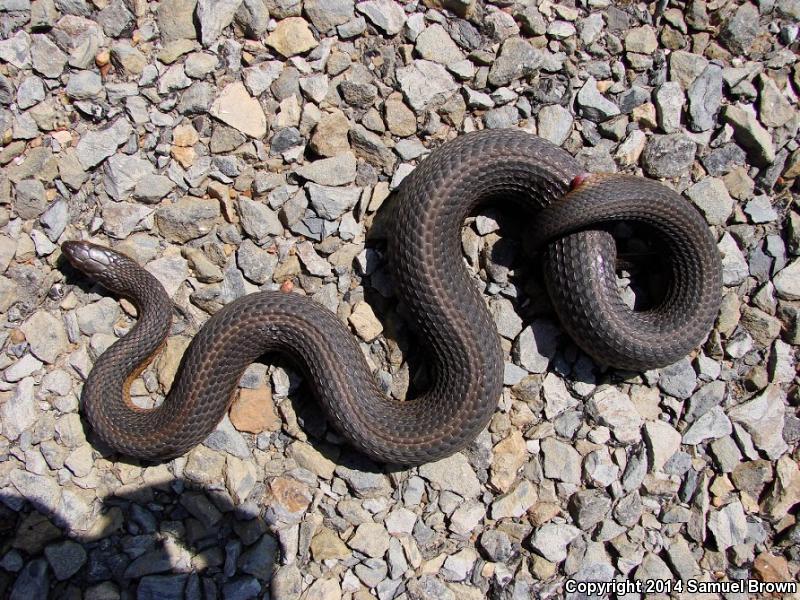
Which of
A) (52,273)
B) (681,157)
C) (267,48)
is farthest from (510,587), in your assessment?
(267,48)

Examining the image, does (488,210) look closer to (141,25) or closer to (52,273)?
(141,25)

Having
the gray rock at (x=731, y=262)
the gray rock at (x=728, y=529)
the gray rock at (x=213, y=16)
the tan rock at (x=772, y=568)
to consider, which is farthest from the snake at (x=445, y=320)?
the gray rock at (x=213, y=16)

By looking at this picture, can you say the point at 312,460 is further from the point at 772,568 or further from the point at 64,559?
the point at 772,568

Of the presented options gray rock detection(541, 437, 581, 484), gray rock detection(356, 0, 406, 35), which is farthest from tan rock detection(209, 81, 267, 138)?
gray rock detection(541, 437, 581, 484)

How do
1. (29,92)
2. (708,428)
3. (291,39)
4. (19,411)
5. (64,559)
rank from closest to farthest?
(64,559), (19,411), (29,92), (708,428), (291,39)

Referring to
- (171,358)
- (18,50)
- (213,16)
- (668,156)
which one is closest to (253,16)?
(213,16)

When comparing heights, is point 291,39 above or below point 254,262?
above
